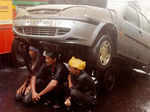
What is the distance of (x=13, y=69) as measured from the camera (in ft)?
13.9

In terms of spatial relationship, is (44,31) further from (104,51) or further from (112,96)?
(112,96)

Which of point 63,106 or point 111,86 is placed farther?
point 111,86

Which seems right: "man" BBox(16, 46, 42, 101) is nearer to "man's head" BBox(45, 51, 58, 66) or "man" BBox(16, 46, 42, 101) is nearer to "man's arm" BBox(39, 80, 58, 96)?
"man's head" BBox(45, 51, 58, 66)

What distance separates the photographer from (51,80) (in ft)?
8.55

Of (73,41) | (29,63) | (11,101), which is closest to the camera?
(73,41)

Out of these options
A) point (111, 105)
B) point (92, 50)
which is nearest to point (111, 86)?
point (111, 105)

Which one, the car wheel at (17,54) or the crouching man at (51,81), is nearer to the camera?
the crouching man at (51,81)

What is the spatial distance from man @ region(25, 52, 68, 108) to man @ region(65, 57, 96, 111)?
0.21 m

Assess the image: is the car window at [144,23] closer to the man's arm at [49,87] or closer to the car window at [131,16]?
the car window at [131,16]

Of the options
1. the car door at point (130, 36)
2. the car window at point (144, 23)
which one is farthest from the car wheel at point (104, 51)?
the car window at point (144, 23)

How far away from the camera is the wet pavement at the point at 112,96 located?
2539mm

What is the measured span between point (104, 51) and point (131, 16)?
3.70 feet

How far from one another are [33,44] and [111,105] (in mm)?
1610

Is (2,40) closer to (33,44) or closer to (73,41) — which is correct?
(33,44)
